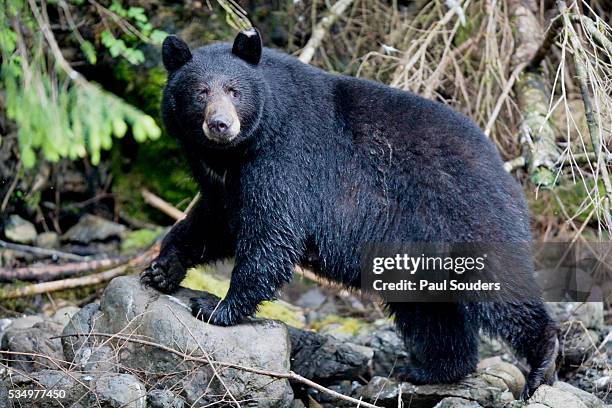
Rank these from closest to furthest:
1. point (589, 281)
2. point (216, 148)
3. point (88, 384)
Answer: point (88, 384) → point (216, 148) → point (589, 281)

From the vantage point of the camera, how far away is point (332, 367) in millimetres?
7465

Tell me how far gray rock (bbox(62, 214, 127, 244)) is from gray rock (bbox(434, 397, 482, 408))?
4.97 m

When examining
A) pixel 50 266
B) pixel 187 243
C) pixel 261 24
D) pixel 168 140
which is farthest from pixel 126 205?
pixel 187 243

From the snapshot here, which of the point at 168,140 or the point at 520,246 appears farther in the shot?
the point at 168,140

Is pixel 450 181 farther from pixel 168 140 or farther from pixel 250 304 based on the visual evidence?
pixel 168 140

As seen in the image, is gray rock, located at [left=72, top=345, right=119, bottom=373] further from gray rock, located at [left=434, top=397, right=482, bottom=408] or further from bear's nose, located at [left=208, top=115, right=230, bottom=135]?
gray rock, located at [left=434, top=397, right=482, bottom=408]

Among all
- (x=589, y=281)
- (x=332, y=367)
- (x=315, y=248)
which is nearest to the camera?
(x=315, y=248)

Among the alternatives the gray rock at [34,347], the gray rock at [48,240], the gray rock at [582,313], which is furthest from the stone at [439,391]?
the gray rock at [48,240]

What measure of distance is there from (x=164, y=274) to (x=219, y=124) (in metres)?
1.41

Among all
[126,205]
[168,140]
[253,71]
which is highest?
[253,71]

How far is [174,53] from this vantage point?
21.9 feet

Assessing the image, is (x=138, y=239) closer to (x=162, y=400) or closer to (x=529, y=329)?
(x=162, y=400)

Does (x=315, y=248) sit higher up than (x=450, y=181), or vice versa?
(x=450, y=181)

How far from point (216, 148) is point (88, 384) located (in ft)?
6.42
